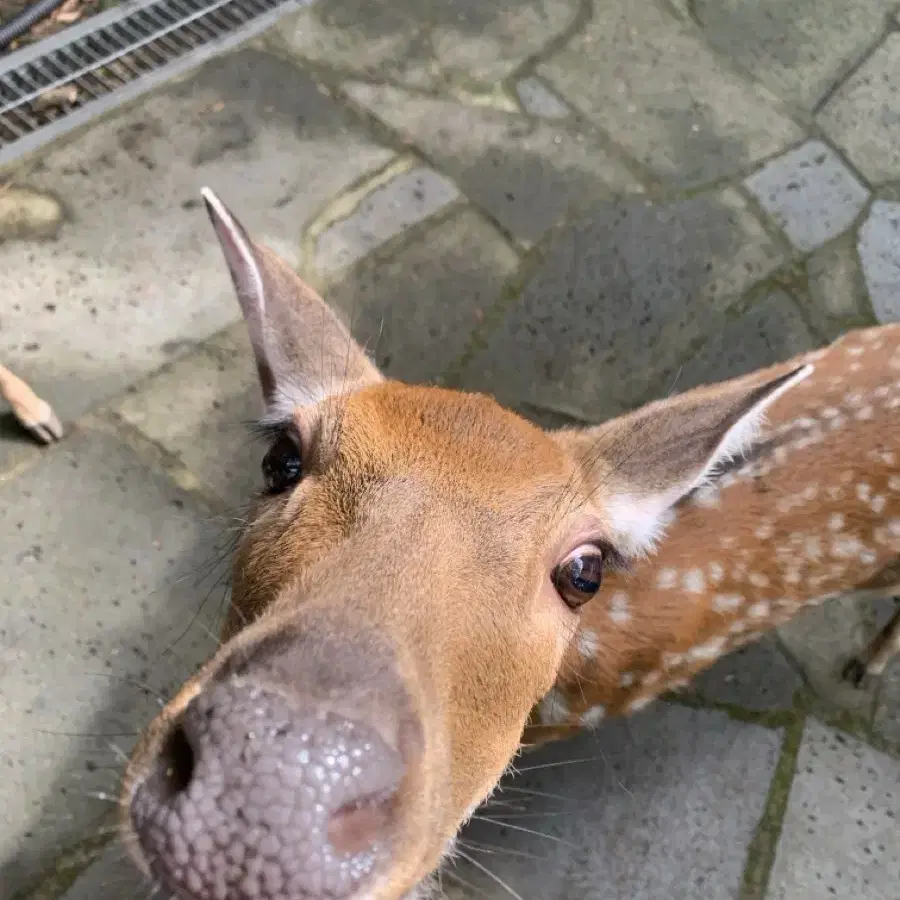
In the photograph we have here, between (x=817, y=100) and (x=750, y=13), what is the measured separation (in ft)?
2.28

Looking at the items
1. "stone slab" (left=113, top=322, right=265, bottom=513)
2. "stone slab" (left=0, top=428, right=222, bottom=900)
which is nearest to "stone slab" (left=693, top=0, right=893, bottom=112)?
"stone slab" (left=113, top=322, right=265, bottom=513)

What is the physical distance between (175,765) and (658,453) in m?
1.21

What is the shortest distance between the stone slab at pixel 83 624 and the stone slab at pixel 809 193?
10.1ft

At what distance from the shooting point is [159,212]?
3902mm

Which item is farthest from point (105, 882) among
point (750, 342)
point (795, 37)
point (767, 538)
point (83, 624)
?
point (795, 37)

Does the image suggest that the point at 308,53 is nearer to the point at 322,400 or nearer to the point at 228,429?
the point at 228,429

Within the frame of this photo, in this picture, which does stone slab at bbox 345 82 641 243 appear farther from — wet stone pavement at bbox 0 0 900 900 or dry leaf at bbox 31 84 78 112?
dry leaf at bbox 31 84 78 112

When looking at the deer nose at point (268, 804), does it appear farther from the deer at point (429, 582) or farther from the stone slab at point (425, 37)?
the stone slab at point (425, 37)

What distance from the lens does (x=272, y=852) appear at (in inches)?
44.1

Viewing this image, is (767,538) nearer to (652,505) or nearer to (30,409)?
(652,505)

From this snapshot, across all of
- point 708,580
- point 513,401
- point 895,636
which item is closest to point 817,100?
point 513,401

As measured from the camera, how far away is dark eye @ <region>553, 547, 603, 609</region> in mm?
1881

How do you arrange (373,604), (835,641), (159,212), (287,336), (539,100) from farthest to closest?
(539,100)
(159,212)
(835,641)
(287,336)
(373,604)

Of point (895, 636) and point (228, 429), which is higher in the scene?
point (228, 429)
